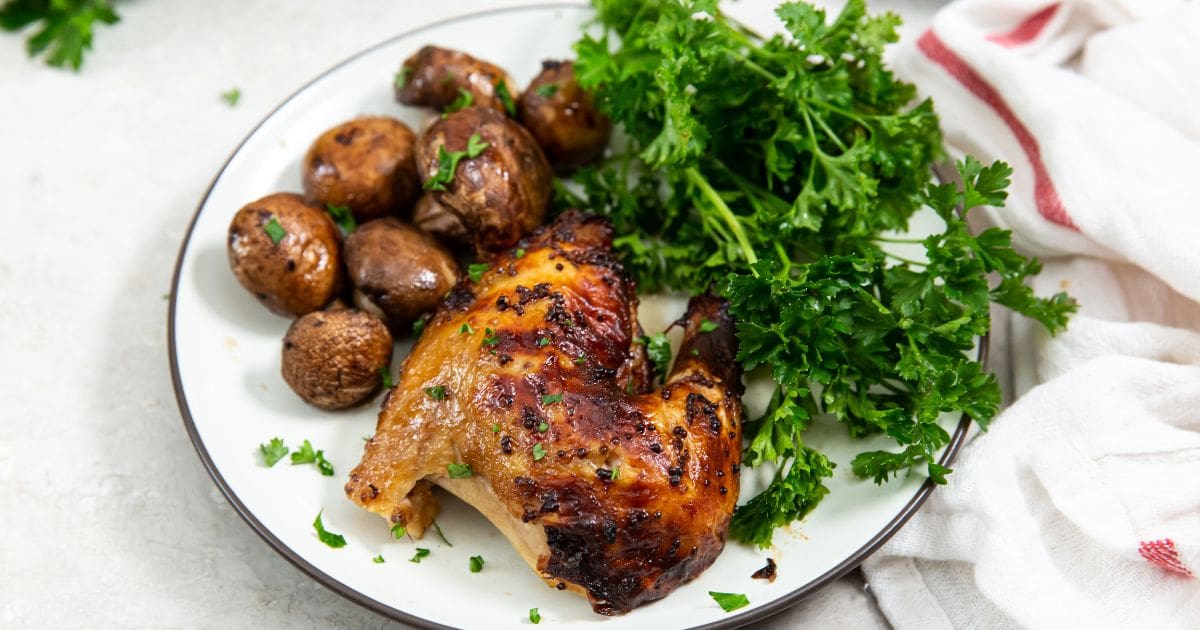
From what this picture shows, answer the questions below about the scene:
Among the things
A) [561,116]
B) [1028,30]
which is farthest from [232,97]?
[1028,30]

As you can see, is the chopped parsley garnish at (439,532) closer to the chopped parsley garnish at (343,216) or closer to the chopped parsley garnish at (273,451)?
the chopped parsley garnish at (273,451)

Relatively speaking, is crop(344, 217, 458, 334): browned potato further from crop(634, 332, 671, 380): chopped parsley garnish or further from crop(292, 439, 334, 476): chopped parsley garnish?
crop(634, 332, 671, 380): chopped parsley garnish

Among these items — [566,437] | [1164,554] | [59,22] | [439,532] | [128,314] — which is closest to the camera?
[566,437]

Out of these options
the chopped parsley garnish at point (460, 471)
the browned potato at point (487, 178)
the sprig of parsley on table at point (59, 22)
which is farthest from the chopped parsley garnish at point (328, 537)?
the sprig of parsley on table at point (59, 22)

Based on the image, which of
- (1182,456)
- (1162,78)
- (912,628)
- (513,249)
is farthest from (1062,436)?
(513,249)

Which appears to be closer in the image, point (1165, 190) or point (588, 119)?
point (1165, 190)

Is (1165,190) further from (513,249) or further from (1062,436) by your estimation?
(513,249)

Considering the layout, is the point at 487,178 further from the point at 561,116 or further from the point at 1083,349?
the point at 1083,349
